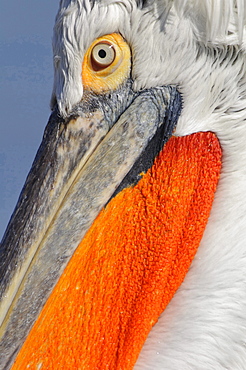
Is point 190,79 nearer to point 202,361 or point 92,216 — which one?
point 92,216

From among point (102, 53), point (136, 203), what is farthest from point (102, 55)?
point (136, 203)

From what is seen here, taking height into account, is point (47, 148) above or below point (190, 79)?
below

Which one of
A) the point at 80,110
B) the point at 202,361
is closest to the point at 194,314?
the point at 202,361

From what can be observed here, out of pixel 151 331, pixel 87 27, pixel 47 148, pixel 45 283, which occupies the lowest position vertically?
pixel 151 331

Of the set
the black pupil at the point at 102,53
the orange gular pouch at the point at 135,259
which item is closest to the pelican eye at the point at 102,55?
the black pupil at the point at 102,53

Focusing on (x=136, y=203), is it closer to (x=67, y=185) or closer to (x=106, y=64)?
(x=67, y=185)

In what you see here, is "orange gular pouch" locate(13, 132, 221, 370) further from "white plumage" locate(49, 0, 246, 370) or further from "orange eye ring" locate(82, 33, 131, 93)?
"orange eye ring" locate(82, 33, 131, 93)

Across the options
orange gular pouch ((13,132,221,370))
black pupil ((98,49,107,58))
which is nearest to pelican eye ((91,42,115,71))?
black pupil ((98,49,107,58))
